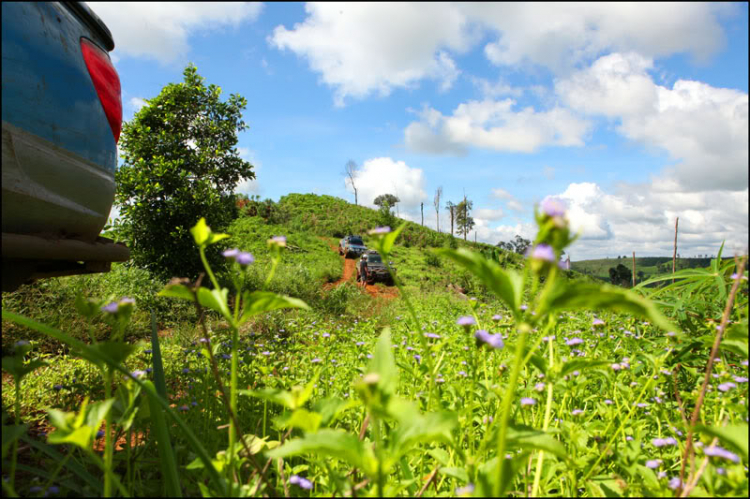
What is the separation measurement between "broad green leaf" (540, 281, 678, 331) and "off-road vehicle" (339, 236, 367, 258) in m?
18.5

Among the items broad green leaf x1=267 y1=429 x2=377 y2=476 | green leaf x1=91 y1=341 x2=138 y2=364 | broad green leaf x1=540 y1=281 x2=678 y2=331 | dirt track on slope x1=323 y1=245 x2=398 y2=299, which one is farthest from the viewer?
dirt track on slope x1=323 y1=245 x2=398 y2=299

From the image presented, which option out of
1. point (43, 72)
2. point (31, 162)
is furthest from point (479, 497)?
point (43, 72)

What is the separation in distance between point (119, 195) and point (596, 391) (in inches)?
327

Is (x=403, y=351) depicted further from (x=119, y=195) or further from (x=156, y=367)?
(x=119, y=195)

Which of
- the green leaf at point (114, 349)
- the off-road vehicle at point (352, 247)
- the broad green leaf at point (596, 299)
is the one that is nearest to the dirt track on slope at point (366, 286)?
Answer: the off-road vehicle at point (352, 247)

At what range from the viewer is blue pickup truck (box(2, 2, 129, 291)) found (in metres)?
1.41

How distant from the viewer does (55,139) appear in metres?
1.58

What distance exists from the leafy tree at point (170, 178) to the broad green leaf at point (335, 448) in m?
7.62

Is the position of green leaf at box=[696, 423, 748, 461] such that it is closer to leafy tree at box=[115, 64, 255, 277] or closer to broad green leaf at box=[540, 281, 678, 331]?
broad green leaf at box=[540, 281, 678, 331]

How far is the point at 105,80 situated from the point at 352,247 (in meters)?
17.8

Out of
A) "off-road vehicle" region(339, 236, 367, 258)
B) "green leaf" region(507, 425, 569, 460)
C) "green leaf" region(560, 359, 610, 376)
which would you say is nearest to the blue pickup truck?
"green leaf" region(507, 425, 569, 460)

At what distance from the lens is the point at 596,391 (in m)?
2.62

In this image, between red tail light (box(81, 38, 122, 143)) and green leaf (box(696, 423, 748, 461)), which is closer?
green leaf (box(696, 423, 748, 461))

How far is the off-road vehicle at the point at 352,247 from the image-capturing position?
19.6 m
